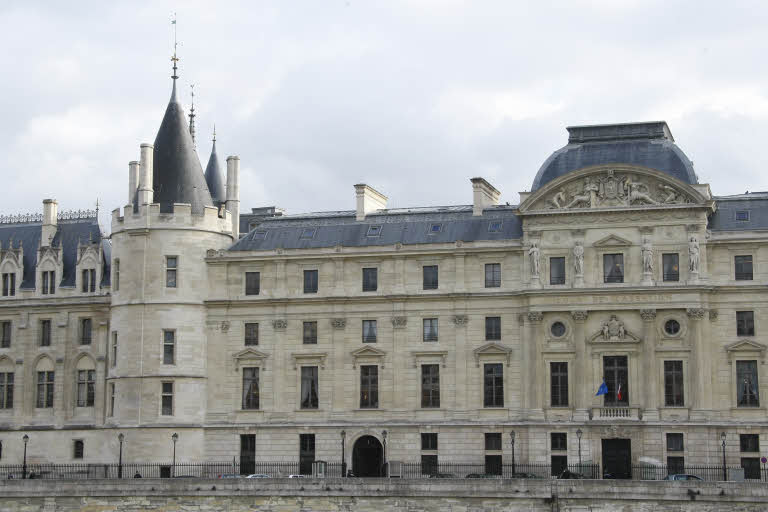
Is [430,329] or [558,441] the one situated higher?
[430,329]

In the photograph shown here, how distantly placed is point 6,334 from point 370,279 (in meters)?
23.3

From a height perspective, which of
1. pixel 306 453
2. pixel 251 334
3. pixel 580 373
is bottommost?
pixel 306 453

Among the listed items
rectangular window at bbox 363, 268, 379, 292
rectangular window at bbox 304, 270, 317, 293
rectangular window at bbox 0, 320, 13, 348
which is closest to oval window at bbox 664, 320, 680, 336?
rectangular window at bbox 363, 268, 379, 292

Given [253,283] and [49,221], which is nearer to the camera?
[253,283]

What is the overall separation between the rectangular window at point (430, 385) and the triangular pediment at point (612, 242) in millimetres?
11017

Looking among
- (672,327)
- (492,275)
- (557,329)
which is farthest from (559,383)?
(492,275)

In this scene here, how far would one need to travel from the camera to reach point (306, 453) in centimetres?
7575

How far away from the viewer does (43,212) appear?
283ft

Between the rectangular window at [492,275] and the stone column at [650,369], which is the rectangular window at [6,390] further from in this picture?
the stone column at [650,369]

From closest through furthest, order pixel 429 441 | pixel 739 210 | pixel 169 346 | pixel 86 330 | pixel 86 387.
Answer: pixel 739 210, pixel 429 441, pixel 169 346, pixel 86 387, pixel 86 330

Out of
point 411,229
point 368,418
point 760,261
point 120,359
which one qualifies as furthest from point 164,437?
point 760,261

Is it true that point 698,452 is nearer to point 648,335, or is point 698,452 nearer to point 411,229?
point 648,335

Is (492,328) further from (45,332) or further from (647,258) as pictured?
(45,332)

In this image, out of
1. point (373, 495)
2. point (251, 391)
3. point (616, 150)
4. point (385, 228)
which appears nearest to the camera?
point (373, 495)
